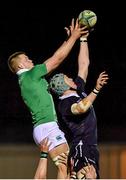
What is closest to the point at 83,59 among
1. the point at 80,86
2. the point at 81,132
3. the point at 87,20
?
→ the point at 80,86

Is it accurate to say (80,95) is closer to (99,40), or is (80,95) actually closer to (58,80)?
(58,80)

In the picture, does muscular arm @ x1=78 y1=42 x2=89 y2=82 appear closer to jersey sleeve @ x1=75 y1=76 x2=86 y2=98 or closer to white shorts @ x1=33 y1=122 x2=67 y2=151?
jersey sleeve @ x1=75 y1=76 x2=86 y2=98

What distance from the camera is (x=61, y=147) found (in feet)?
28.4

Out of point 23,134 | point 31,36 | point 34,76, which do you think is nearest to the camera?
point 34,76

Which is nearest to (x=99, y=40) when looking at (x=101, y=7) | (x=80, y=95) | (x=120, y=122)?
(x=101, y=7)

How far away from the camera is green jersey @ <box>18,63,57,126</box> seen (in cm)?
861

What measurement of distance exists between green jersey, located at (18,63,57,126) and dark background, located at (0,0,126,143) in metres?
4.38

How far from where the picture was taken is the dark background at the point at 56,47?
13453 millimetres

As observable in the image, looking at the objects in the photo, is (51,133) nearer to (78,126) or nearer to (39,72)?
(78,126)

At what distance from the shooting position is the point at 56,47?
47.0 ft

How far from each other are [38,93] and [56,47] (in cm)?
577

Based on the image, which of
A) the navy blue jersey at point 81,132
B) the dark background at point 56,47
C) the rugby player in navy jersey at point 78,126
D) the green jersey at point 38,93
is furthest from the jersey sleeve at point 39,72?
the dark background at point 56,47

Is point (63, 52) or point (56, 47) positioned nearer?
point (63, 52)

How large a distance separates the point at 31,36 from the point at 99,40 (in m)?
1.22
